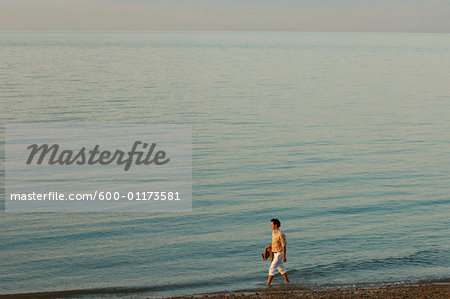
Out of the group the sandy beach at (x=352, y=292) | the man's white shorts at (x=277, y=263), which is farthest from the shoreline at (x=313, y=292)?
the man's white shorts at (x=277, y=263)

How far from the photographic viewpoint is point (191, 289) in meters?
17.4

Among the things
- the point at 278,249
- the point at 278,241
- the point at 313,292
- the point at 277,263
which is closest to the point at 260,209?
the point at 277,263

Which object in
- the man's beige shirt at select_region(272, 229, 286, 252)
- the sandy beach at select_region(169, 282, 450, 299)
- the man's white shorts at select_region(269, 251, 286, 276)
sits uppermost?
the man's beige shirt at select_region(272, 229, 286, 252)

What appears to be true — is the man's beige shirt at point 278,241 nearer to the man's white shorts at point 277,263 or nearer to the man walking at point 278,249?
the man walking at point 278,249

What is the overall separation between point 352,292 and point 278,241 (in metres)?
2.51

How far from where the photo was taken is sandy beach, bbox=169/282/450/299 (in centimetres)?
1513

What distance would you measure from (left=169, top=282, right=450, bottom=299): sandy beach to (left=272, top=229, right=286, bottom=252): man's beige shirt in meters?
1.23

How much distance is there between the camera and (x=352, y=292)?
1565cm

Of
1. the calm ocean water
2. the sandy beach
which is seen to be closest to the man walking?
the sandy beach

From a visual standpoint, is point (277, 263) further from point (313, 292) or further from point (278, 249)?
point (313, 292)

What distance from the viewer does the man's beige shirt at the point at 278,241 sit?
16391mm

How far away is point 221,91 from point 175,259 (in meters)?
51.0

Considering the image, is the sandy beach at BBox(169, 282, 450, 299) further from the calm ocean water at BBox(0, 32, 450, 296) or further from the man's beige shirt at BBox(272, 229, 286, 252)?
the man's beige shirt at BBox(272, 229, 286, 252)

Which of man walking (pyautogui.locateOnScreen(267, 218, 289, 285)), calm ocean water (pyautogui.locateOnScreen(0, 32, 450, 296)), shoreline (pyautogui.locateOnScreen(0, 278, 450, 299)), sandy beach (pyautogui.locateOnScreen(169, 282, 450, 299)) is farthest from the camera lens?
calm ocean water (pyautogui.locateOnScreen(0, 32, 450, 296))
